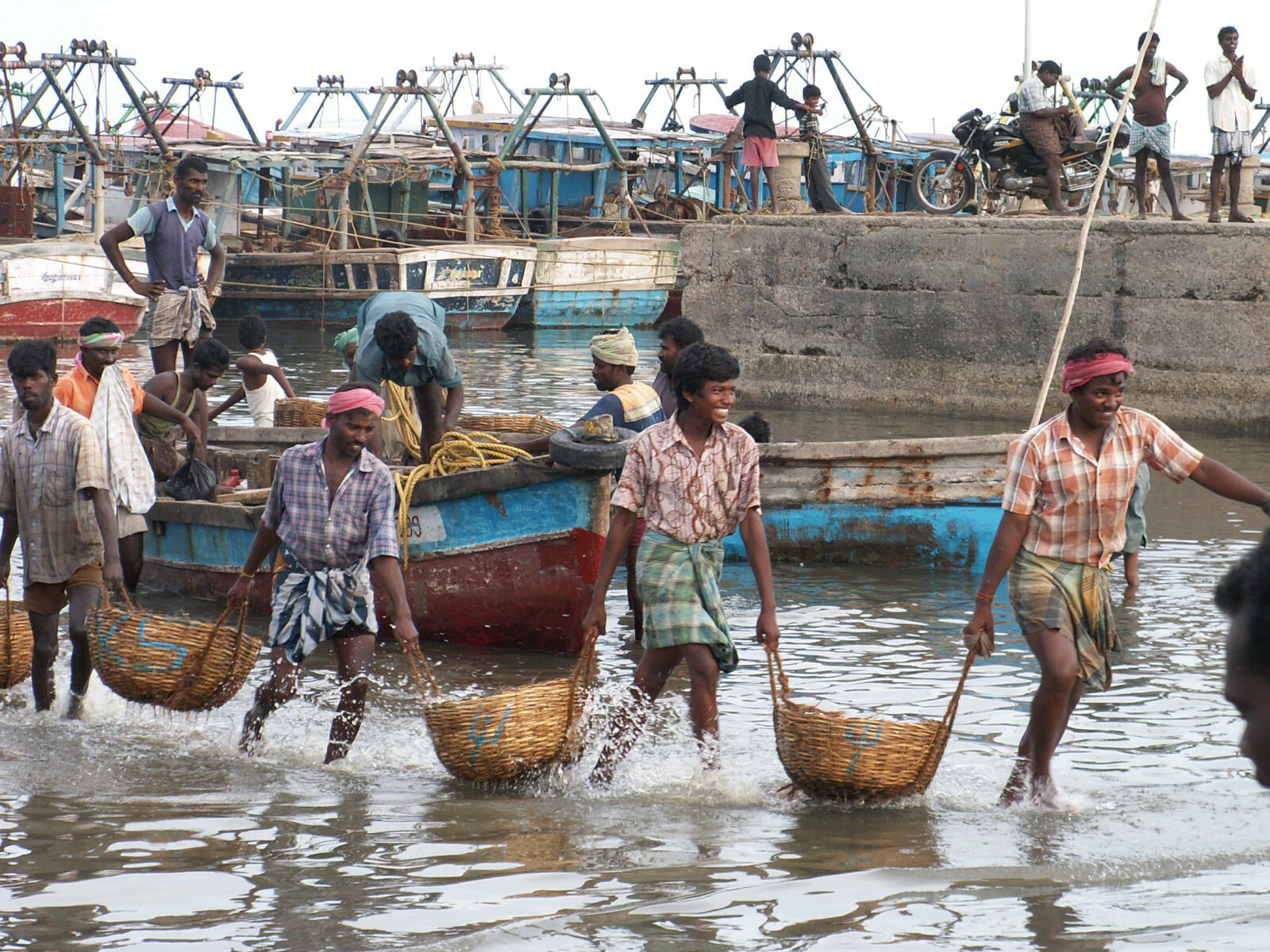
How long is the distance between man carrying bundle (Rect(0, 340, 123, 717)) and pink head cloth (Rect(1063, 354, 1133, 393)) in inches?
139

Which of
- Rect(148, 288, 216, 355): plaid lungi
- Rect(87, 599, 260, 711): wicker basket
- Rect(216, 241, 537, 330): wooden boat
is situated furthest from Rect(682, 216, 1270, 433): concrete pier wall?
Rect(216, 241, 537, 330): wooden boat

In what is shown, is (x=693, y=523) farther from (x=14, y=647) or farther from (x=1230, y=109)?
(x=1230, y=109)

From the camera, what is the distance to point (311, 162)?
90.6 ft

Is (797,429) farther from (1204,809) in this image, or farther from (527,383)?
(1204,809)

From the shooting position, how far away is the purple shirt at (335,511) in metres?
5.19

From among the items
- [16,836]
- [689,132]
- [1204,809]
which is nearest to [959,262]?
[1204,809]

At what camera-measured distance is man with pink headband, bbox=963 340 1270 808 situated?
4.70 meters

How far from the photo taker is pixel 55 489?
5840 mm

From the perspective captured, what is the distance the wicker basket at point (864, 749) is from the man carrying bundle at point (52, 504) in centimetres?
268

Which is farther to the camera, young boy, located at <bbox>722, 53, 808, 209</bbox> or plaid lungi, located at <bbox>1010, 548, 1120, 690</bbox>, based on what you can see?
young boy, located at <bbox>722, 53, 808, 209</bbox>

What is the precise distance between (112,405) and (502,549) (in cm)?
192

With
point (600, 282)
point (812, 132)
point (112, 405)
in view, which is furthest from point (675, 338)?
point (600, 282)

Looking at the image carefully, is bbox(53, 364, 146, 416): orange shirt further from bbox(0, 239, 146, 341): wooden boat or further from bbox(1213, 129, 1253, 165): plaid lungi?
bbox(0, 239, 146, 341): wooden boat

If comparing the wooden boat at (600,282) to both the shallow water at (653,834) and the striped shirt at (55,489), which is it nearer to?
the shallow water at (653,834)
